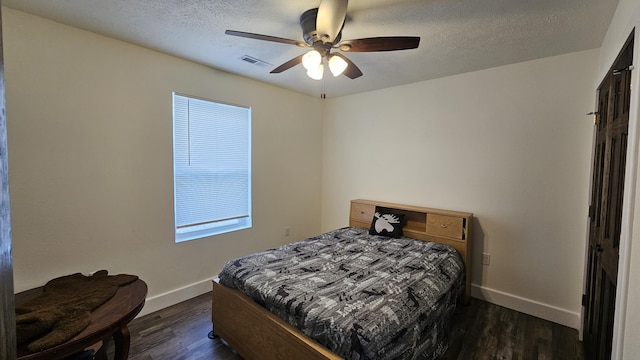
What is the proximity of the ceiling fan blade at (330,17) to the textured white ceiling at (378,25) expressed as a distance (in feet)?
0.80

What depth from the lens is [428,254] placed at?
2.63 m

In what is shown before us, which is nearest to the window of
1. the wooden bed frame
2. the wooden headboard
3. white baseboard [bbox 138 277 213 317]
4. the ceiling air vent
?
white baseboard [bbox 138 277 213 317]

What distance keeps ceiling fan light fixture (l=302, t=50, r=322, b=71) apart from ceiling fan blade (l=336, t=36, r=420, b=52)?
0.16m

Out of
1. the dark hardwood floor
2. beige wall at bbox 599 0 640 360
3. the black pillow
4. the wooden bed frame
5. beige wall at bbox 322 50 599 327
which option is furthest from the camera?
the black pillow

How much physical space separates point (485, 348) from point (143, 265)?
3077 mm

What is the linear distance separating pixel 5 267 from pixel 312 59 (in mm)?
1803

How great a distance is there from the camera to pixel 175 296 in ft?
9.52

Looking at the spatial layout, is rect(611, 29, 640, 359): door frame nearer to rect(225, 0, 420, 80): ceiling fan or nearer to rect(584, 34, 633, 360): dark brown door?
rect(584, 34, 633, 360): dark brown door

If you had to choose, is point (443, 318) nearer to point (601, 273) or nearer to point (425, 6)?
point (601, 273)

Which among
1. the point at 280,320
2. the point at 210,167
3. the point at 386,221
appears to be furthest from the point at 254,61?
the point at 280,320

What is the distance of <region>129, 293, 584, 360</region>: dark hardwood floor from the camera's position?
7.12ft

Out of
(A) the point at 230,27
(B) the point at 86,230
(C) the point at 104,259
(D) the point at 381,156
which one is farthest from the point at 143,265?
(D) the point at 381,156

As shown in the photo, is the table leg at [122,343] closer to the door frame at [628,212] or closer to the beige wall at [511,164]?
the door frame at [628,212]

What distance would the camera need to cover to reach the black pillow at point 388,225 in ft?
10.6
